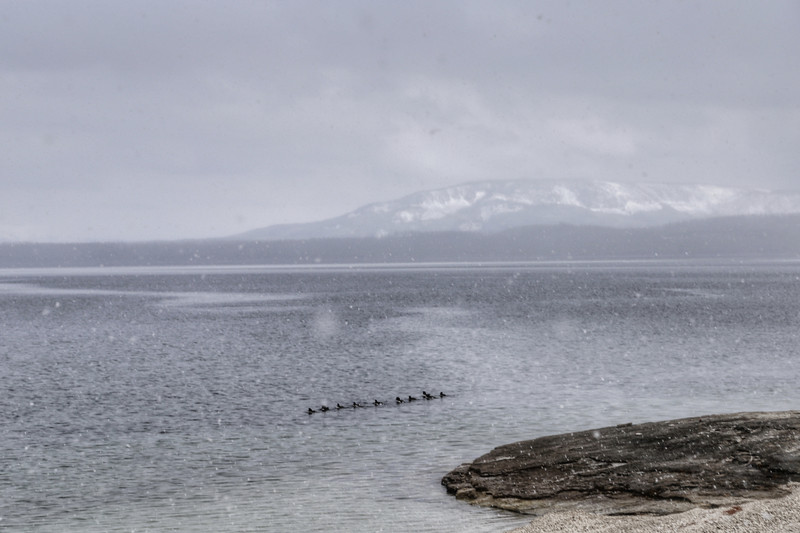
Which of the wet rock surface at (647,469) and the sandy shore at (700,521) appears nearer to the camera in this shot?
the sandy shore at (700,521)

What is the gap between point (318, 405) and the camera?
41625 millimetres

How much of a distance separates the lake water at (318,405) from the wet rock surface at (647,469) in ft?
4.91

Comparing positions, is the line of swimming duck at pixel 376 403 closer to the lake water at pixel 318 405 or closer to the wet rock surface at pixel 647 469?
the lake water at pixel 318 405

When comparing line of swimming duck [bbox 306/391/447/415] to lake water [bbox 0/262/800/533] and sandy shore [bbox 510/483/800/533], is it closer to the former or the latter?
lake water [bbox 0/262/800/533]

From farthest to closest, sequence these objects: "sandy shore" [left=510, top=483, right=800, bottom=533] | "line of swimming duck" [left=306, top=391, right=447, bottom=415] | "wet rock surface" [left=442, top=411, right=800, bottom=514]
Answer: "line of swimming duck" [left=306, top=391, right=447, bottom=415], "wet rock surface" [left=442, top=411, right=800, bottom=514], "sandy shore" [left=510, top=483, right=800, bottom=533]

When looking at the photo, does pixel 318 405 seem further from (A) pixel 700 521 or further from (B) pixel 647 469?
(A) pixel 700 521

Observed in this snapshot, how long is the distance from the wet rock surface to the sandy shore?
1.41 metres

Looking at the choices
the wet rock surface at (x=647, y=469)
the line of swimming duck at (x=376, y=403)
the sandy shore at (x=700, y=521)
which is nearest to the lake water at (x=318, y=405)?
the line of swimming duck at (x=376, y=403)

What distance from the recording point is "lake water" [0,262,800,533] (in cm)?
2395

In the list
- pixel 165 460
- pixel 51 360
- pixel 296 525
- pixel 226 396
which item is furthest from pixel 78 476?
pixel 51 360

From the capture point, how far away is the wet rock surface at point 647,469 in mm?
20703

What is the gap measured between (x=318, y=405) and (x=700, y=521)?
89.5 ft

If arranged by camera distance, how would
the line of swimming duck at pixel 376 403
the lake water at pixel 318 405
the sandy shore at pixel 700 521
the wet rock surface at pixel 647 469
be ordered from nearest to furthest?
the sandy shore at pixel 700 521, the wet rock surface at pixel 647 469, the lake water at pixel 318 405, the line of swimming duck at pixel 376 403

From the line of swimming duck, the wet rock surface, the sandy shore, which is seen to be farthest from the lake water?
the sandy shore
